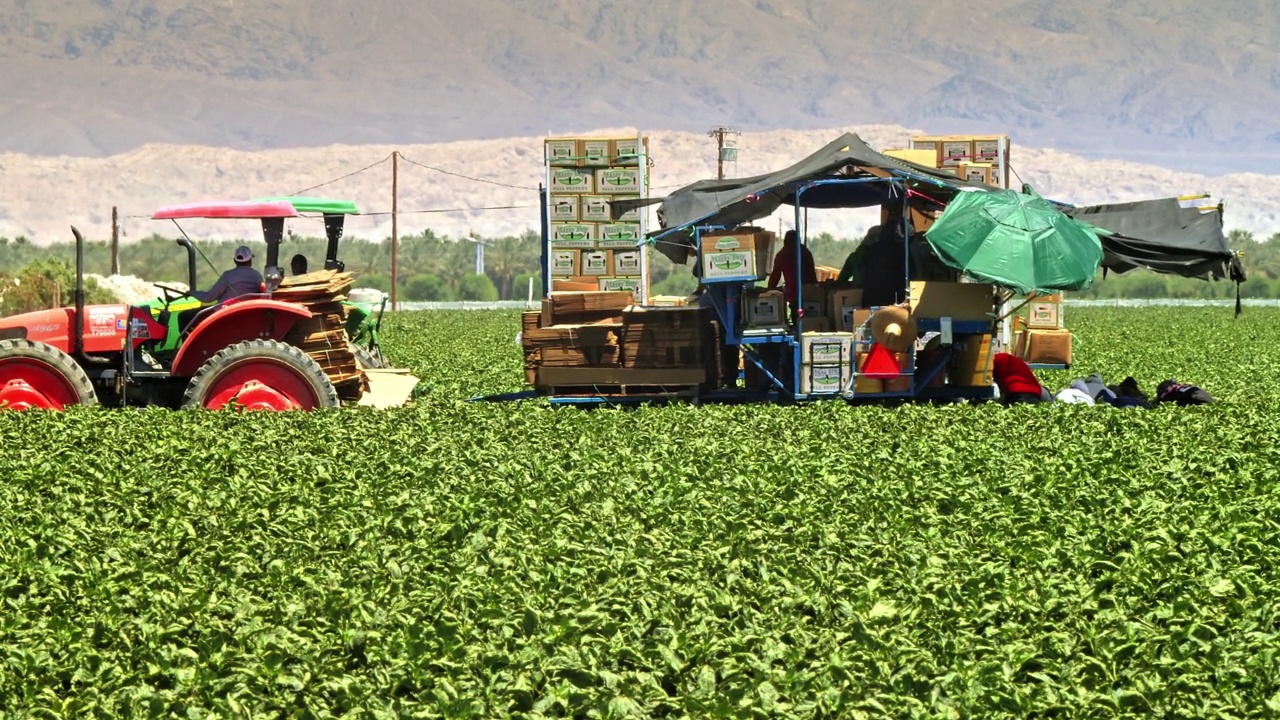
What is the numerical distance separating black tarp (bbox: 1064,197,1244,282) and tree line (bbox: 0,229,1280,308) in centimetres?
6121

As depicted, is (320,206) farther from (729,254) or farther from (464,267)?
(464,267)

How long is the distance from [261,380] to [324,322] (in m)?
0.91

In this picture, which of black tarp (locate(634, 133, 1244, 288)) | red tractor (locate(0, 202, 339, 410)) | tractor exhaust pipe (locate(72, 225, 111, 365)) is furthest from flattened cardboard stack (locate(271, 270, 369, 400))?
black tarp (locate(634, 133, 1244, 288))

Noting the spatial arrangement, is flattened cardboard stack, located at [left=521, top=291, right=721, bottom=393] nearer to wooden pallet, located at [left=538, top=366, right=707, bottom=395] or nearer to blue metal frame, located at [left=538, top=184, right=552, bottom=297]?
wooden pallet, located at [left=538, top=366, right=707, bottom=395]

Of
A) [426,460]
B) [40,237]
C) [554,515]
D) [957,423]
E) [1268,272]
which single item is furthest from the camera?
[40,237]

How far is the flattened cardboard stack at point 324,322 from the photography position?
55.2 ft

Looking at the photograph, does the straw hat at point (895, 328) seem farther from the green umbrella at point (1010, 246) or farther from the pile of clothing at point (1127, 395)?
the pile of clothing at point (1127, 395)

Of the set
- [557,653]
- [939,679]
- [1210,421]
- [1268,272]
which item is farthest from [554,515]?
[1268,272]

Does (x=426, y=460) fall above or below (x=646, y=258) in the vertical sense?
below

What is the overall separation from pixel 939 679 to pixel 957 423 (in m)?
8.35

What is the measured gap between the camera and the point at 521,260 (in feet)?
372

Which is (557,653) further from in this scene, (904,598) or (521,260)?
(521,260)

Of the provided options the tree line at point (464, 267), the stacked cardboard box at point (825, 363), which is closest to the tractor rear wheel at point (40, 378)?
the stacked cardboard box at point (825, 363)

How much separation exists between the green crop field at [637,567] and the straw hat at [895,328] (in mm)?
1663
